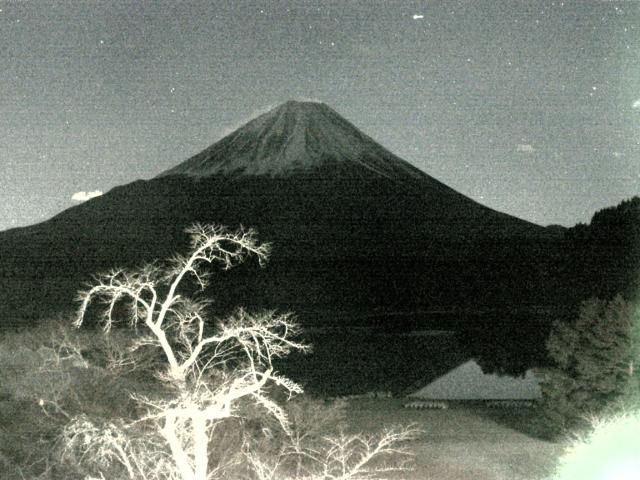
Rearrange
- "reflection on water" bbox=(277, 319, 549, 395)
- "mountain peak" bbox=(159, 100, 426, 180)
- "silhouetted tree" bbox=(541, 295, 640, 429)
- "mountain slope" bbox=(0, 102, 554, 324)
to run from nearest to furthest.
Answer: "silhouetted tree" bbox=(541, 295, 640, 429), "reflection on water" bbox=(277, 319, 549, 395), "mountain slope" bbox=(0, 102, 554, 324), "mountain peak" bbox=(159, 100, 426, 180)

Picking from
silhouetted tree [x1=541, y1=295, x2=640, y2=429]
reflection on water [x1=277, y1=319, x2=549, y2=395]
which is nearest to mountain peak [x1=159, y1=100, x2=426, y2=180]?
reflection on water [x1=277, y1=319, x2=549, y2=395]

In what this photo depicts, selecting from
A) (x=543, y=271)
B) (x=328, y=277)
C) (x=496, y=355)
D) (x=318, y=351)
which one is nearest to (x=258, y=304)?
(x=328, y=277)

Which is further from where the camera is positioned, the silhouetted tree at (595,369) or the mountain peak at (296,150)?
the mountain peak at (296,150)

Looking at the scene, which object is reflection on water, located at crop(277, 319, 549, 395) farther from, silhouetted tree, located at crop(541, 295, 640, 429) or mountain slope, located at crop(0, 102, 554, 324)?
mountain slope, located at crop(0, 102, 554, 324)

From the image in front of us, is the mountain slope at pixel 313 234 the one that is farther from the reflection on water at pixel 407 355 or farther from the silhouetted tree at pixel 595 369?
the silhouetted tree at pixel 595 369

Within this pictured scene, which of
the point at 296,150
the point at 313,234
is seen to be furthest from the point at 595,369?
the point at 296,150

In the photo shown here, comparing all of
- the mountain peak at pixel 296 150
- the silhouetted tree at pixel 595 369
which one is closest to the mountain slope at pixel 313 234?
the mountain peak at pixel 296 150
